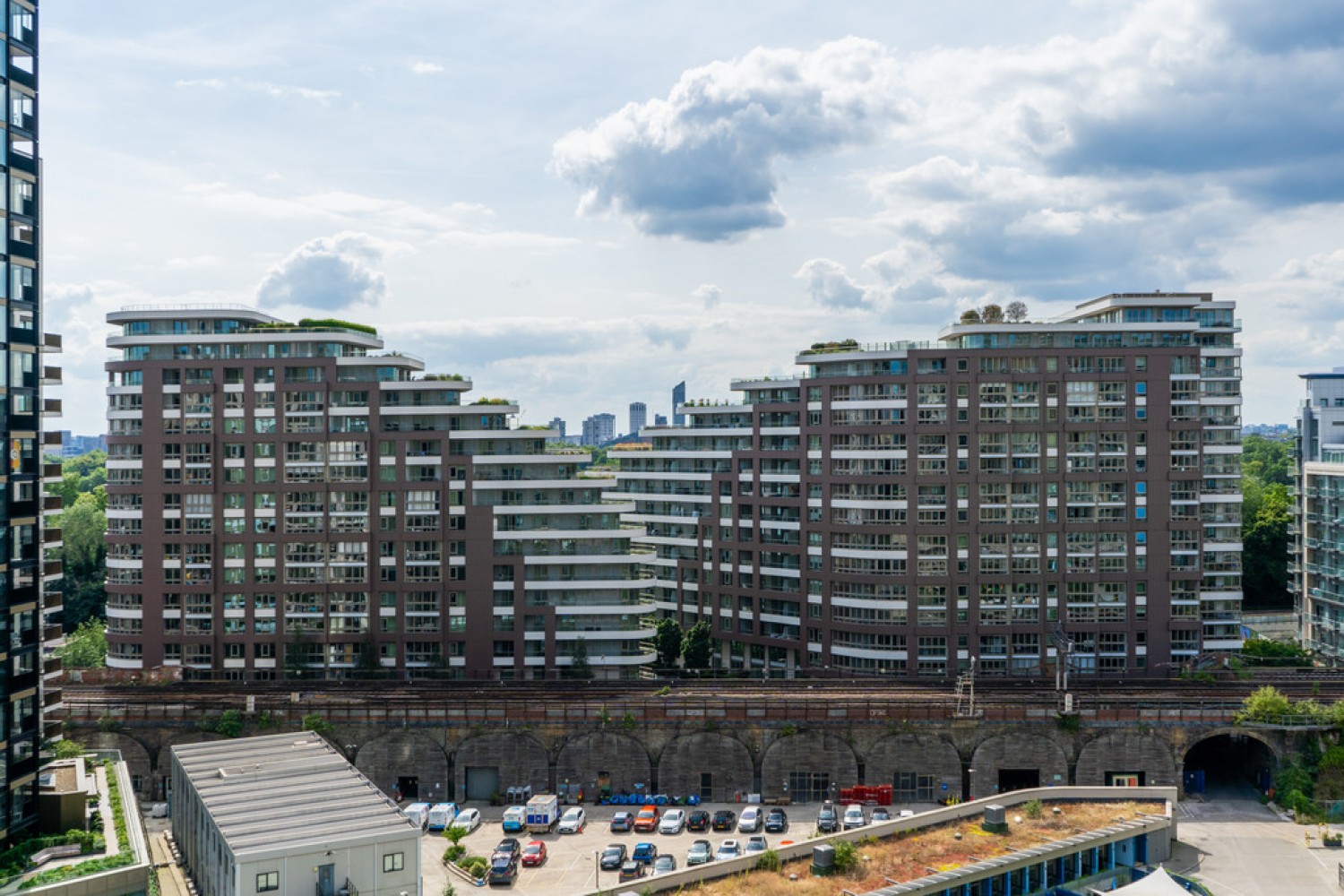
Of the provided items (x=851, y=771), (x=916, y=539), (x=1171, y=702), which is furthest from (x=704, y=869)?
(x=916, y=539)

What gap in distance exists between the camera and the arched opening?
93.4m

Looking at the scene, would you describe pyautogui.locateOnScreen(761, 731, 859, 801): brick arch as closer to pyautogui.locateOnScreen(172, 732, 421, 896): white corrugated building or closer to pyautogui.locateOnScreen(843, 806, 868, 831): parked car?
pyautogui.locateOnScreen(843, 806, 868, 831): parked car

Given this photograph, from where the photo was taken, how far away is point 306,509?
11662cm

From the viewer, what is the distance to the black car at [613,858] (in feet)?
249

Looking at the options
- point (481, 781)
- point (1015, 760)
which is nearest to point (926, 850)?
point (1015, 760)

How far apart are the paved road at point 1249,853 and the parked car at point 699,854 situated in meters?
31.4

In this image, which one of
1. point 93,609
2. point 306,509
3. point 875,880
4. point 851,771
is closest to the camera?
point 875,880

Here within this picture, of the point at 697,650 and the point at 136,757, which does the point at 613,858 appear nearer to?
the point at 136,757

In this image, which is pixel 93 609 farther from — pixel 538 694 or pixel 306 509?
pixel 538 694

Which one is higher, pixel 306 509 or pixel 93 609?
pixel 306 509

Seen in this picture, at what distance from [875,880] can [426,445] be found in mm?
70133

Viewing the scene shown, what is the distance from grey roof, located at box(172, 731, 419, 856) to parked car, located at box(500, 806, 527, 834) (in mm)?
13999

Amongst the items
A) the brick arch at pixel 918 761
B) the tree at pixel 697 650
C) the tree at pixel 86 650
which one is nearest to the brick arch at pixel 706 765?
the brick arch at pixel 918 761

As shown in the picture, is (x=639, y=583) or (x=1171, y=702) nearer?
(x=1171, y=702)
